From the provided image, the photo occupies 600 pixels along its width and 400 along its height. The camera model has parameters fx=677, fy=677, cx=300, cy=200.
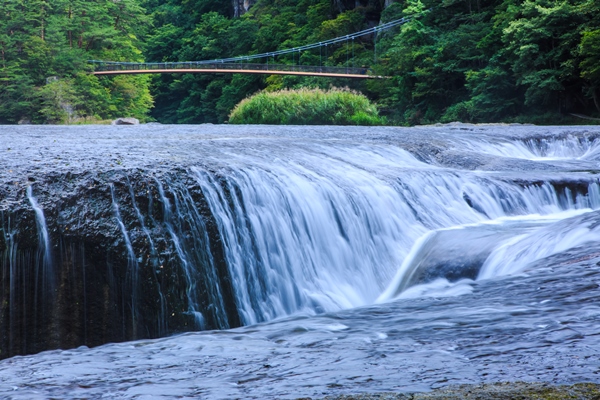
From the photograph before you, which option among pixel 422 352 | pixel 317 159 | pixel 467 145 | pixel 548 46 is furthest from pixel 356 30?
pixel 422 352

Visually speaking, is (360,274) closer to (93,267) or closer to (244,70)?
(93,267)

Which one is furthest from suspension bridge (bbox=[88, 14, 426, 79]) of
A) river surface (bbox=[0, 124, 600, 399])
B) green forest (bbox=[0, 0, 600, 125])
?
river surface (bbox=[0, 124, 600, 399])

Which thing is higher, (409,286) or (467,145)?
(467,145)

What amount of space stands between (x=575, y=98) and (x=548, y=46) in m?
2.30

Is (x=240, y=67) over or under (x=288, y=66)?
over

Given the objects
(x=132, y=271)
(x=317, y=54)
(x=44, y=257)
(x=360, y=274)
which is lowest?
(x=360, y=274)

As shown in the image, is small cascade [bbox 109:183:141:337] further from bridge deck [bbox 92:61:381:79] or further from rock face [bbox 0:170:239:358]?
bridge deck [bbox 92:61:381:79]

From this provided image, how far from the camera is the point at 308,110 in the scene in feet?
75.4

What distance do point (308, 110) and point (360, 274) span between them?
1786cm

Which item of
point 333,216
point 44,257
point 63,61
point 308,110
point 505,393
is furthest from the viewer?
point 63,61

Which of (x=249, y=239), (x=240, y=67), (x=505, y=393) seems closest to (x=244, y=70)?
(x=240, y=67)

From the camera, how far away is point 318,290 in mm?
5102

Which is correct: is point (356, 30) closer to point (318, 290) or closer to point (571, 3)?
point (571, 3)

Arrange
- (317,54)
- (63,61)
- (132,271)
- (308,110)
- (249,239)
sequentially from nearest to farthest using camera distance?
1. (132,271)
2. (249,239)
3. (308,110)
4. (63,61)
5. (317,54)
